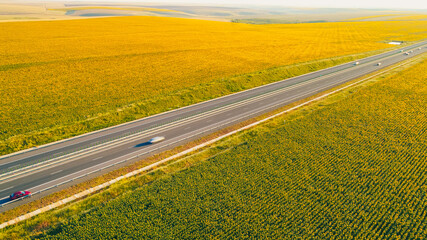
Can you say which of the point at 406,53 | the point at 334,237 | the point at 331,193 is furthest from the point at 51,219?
the point at 406,53

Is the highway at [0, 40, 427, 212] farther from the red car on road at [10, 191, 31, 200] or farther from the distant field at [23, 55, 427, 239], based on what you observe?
the distant field at [23, 55, 427, 239]

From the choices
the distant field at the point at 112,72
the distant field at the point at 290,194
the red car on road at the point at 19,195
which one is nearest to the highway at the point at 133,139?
the red car on road at the point at 19,195

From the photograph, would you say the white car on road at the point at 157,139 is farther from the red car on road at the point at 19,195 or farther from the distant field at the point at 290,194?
the red car on road at the point at 19,195

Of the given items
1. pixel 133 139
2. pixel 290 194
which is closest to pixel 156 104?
pixel 133 139

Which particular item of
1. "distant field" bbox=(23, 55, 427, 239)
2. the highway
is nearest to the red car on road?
the highway

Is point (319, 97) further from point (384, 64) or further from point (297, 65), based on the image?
point (384, 64)

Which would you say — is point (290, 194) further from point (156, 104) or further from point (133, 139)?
point (156, 104)

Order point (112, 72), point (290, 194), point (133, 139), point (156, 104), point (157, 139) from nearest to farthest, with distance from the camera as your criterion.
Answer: point (290, 194) → point (157, 139) → point (133, 139) → point (156, 104) → point (112, 72)
